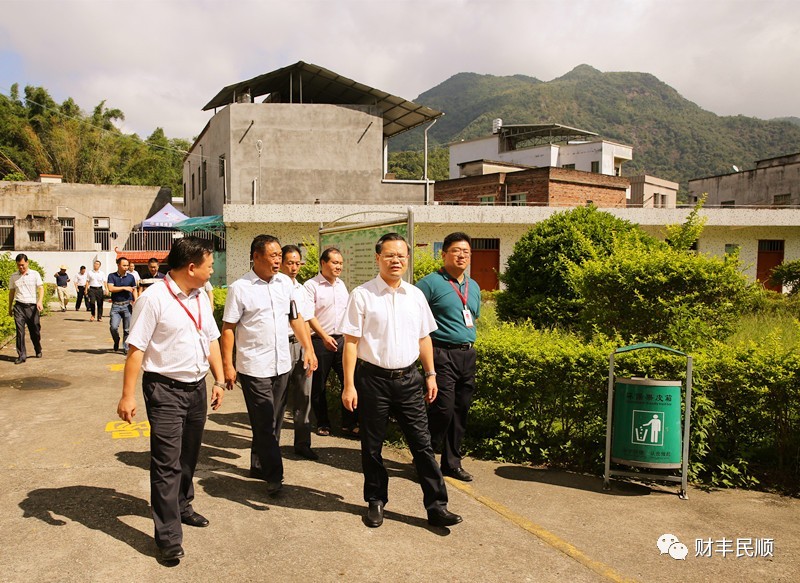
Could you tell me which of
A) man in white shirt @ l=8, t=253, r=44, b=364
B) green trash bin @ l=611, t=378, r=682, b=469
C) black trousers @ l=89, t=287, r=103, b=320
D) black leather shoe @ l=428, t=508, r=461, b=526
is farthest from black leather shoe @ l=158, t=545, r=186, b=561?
black trousers @ l=89, t=287, r=103, b=320

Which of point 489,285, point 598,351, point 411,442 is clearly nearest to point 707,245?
point 489,285

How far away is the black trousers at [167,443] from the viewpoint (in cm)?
393

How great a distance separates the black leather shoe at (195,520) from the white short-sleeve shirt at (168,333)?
0.93 m

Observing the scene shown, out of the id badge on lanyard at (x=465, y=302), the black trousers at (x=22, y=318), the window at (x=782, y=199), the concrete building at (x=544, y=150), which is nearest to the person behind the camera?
the id badge on lanyard at (x=465, y=302)

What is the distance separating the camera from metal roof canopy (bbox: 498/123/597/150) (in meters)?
51.3

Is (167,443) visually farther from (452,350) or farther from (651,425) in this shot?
(651,425)

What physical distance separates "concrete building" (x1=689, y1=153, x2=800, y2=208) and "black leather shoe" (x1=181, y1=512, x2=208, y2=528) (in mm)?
38858

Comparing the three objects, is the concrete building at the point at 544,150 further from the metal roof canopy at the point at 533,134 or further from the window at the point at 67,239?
the window at the point at 67,239

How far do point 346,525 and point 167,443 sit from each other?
1.29m

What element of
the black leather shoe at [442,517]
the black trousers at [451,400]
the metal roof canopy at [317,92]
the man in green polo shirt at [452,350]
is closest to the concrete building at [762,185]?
the metal roof canopy at [317,92]

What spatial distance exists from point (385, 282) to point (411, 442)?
1.11m

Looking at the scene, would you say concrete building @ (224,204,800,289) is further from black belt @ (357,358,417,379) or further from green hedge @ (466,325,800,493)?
black belt @ (357,358,417,379)

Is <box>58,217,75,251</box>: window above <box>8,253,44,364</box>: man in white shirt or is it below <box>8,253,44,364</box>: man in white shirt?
above

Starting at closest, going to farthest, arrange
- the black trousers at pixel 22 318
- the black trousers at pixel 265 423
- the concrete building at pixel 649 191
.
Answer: the black trousers at pixel 265 423 < the black trousers at pixel 22 318 < the concrete building at pixel 649 191
